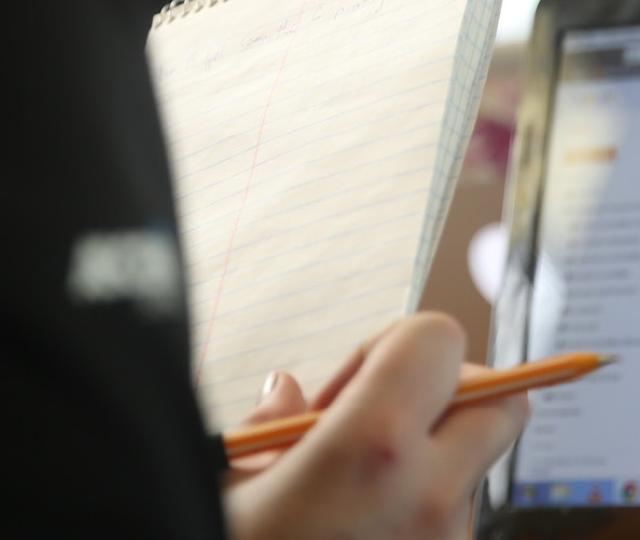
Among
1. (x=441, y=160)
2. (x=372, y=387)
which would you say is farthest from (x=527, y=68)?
(x=372, y=387)

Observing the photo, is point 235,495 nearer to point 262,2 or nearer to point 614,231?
point 614,231

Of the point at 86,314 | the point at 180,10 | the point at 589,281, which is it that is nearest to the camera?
the point at 86,314

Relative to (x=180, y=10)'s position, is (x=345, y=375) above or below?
below

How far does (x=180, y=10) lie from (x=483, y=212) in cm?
22

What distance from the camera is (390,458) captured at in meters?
0.26

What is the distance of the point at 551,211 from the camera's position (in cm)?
42

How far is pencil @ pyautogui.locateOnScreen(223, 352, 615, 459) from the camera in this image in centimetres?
31

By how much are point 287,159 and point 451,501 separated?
0.70 feet

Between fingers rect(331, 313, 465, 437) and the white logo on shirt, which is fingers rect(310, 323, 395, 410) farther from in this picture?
the white logo on shirt

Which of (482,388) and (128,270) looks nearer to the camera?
(128,270)

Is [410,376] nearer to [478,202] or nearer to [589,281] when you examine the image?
[589,281]

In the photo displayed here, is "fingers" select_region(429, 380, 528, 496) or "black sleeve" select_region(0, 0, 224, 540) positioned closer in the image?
"black sleeve" select_region(0, 0, 224, 540)

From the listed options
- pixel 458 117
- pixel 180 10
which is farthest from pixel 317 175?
pixel 180 10

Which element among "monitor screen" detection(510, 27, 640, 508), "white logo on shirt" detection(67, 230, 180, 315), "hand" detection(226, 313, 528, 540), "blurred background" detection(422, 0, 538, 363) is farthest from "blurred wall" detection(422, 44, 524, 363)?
"white logo on shirt" detection(67, 230, 180, 315)
